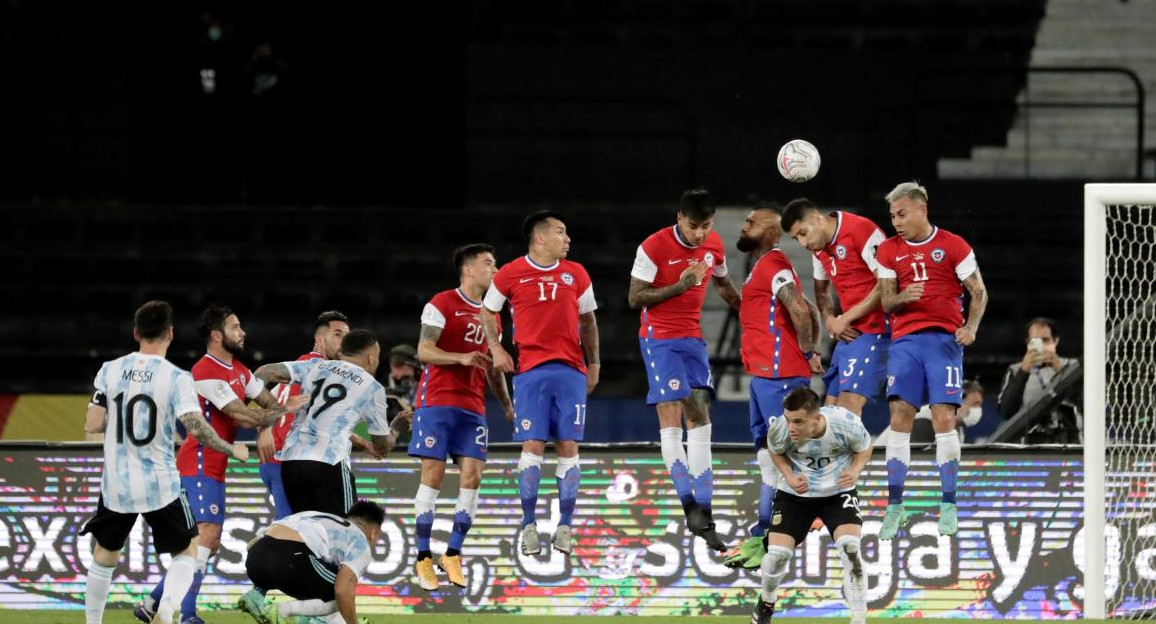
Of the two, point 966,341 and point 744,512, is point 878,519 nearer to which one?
point 744,512

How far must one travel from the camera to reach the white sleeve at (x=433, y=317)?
11.5 meters

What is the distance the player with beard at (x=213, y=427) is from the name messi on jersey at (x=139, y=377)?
1.37 metres

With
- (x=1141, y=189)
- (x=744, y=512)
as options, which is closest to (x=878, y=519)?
(x=744, y=512)

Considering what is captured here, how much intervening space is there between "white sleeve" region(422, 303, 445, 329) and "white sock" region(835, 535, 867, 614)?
292 centimetres

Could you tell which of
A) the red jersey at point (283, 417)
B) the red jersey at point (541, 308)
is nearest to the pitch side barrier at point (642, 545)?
the red jersey at point (283, 417)

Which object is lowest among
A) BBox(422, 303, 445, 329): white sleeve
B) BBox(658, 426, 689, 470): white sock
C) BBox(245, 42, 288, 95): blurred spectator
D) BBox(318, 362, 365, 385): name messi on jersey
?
BBox(658, 426, 689, 470): white sock

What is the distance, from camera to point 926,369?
11.3m

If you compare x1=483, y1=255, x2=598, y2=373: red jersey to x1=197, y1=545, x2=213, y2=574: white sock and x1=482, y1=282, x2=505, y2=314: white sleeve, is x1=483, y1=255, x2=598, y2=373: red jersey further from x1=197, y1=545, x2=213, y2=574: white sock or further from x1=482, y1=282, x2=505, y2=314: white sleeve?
x1=197, y1=545, x2=213, y2=574: white sock

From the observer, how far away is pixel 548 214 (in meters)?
11.3

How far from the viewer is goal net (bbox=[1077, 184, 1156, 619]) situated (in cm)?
1108

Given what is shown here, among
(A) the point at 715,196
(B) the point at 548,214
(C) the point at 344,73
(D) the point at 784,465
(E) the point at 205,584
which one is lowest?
(E) the point at 205,584

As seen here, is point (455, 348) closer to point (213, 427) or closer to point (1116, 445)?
point (213, 427)

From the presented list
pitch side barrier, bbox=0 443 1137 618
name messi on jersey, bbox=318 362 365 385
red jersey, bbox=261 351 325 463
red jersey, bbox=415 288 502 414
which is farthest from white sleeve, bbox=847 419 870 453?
red jersey, bbox=261 351 325 463

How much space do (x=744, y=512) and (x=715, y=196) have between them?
7.84 m
